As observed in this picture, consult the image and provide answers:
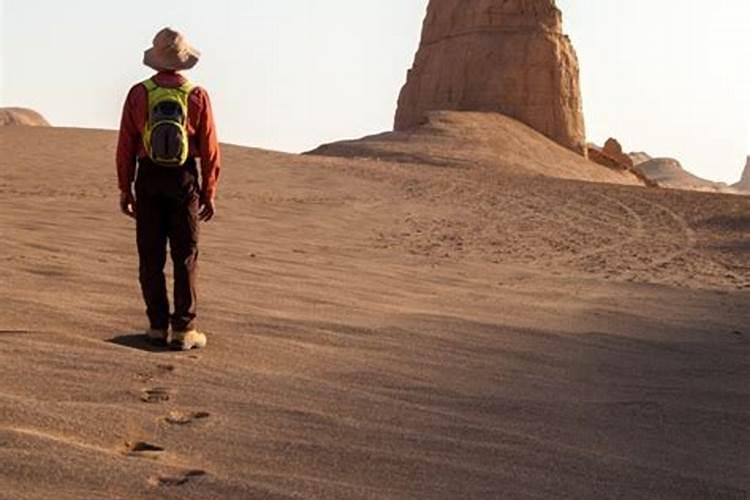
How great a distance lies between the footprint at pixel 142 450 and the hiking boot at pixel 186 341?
1.41 meters

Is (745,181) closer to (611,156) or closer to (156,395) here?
(611,156)

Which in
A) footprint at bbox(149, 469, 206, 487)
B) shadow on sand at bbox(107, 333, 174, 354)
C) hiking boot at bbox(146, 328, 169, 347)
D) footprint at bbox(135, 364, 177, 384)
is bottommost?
footprint at bbox(149, 469, 206, 487)

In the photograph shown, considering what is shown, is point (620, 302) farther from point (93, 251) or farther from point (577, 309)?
point (93, 251)

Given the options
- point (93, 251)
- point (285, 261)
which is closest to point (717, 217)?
point (285, 261)

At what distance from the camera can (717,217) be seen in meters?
15.8

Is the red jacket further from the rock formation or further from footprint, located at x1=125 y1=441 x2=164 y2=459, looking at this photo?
the rock formation

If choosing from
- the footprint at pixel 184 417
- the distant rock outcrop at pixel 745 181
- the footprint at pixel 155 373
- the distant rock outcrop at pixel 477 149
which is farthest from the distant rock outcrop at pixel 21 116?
the distant rock outcrop at pixel 745 181

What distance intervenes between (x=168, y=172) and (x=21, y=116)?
222 feet

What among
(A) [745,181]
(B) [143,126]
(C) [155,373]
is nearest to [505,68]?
(B) [143,126]

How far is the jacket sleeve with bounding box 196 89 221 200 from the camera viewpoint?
468cm

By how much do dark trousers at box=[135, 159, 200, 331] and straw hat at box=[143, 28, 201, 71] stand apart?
1.36 feet

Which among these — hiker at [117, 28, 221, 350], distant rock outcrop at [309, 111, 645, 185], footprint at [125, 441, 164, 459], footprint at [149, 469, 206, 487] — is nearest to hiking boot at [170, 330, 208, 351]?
hiker at [117, 28, 221, 350]

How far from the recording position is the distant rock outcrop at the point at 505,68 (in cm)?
4119

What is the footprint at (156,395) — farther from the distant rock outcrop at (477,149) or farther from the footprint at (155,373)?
the distant rock outcrop at (477,149)
